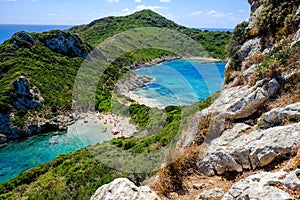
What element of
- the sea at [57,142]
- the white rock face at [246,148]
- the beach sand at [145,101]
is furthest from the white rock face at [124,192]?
the beach sand at [145,101]

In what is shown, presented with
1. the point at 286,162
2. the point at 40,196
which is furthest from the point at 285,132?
the point at 40,196

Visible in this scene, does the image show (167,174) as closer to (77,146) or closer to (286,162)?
(286,162)

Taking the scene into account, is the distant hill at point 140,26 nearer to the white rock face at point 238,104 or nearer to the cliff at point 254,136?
the cliff at point 254,136

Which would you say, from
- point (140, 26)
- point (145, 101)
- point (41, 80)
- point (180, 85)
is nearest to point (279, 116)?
point (145, 101)

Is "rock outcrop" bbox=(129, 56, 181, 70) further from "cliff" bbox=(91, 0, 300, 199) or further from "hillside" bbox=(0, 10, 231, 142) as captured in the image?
"cliff" bbox=(91, 0, 300, 199)

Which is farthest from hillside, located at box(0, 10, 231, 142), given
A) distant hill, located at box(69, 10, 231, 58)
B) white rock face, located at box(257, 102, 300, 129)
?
white rock face, located at box(257, 102, 300, 129)
